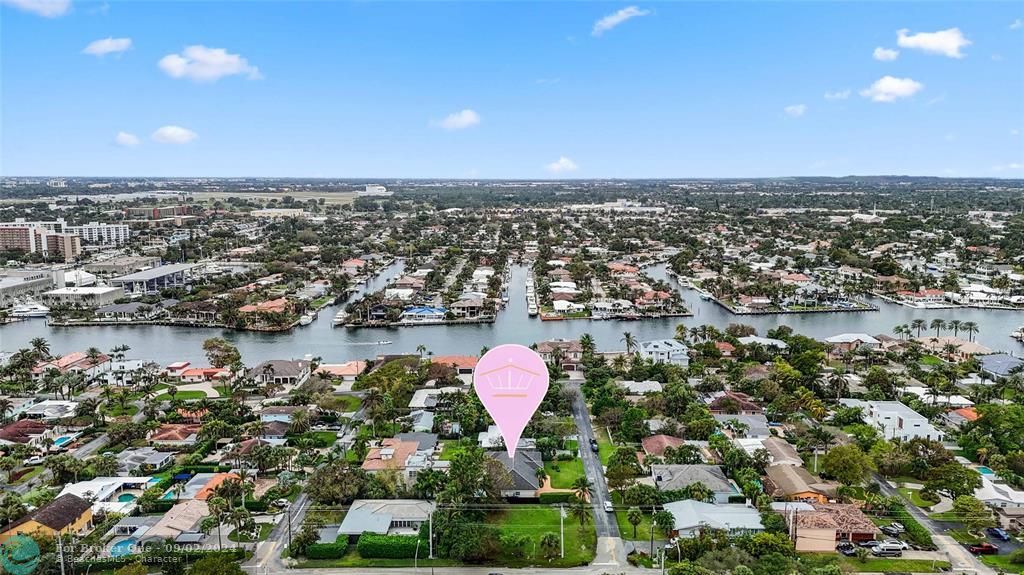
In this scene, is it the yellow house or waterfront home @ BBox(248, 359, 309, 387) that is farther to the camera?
waterfront home @ BBox(248, 359, 309, 387)

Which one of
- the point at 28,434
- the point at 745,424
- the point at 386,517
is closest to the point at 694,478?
the point at 745,424

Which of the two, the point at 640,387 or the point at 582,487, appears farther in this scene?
the point at 640,387

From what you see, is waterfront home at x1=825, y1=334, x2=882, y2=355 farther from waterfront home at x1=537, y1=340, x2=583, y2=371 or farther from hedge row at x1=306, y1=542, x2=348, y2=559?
hedge row at x1=306, y1=542, x2=348, y2=559

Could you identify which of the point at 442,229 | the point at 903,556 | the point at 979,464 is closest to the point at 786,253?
the point at 442,229

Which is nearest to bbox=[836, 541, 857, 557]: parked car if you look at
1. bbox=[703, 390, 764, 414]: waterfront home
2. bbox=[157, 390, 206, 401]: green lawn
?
bbox=[703, 390, 764, 414]: waterfront home

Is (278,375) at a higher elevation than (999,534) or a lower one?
higher

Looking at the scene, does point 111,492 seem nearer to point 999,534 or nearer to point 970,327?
point 999,534

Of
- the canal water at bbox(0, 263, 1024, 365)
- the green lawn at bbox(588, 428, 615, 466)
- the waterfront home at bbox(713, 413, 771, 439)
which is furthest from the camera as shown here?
the canal water at bbox(0, 263, 1024, 365)
